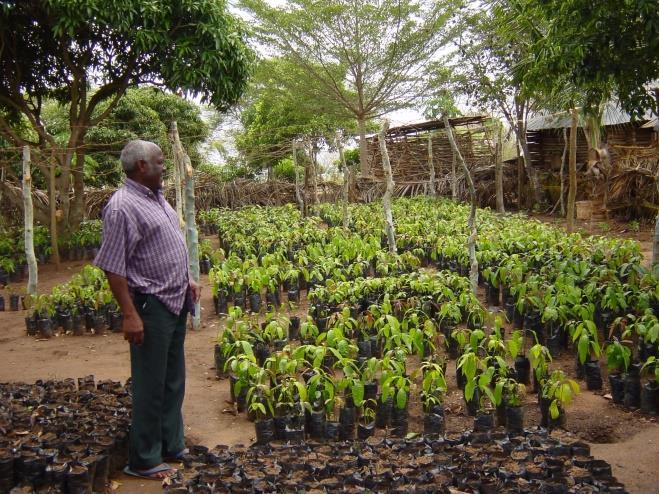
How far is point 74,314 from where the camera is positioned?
709cm

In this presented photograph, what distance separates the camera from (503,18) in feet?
23.2

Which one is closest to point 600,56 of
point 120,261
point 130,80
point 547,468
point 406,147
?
point 547,468

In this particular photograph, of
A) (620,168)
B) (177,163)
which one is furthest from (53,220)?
(620,168)

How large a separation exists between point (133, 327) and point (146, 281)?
247 mm

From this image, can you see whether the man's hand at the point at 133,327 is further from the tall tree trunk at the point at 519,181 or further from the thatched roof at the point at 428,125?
the tall tree trunk at the point at 519,181

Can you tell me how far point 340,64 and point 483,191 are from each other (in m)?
6.09

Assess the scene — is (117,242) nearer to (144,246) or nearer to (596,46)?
(144,246)

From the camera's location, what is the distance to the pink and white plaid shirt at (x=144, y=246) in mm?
3203

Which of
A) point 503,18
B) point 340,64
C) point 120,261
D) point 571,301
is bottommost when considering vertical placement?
point 571,301

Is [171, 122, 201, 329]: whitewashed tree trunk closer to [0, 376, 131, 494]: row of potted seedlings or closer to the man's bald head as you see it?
[0, 376, 131, 494]: row of potted seedlings

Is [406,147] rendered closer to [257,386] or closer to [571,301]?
[571,301]

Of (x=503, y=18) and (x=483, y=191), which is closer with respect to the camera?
(x=503, y=18)

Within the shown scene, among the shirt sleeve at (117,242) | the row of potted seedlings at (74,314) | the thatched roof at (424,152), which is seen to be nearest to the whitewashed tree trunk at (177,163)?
the row of potted seedlings at (74,314)

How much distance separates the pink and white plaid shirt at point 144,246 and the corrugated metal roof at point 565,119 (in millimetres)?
11818
